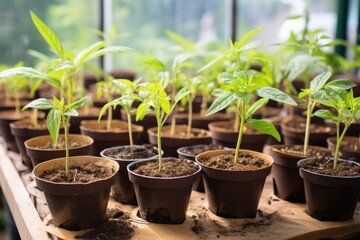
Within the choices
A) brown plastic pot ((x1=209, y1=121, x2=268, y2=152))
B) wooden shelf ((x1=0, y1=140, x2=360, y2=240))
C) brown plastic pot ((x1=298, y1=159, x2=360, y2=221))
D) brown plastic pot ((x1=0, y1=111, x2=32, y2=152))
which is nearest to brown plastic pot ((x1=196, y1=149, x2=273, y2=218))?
wooden shelf ((x1=0, y1=140, x2=360, y2=240))

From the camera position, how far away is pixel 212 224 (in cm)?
111

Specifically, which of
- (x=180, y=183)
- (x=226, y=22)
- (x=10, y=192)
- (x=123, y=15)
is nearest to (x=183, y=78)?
(x=180, y=183)

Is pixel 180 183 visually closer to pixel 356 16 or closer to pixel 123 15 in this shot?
pixel 123 15

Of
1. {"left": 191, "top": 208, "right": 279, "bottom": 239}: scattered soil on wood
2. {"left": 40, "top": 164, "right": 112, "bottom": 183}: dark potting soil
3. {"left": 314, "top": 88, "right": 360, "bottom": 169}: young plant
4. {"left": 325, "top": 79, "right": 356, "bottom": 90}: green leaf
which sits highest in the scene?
{"left": 325, "top": 79, "right": 356, "bottom": 90}: green leaf

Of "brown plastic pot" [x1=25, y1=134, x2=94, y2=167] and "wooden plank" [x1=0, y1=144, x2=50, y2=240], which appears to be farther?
"brown plastic pot" [x1=25, y1=134, x2=94, y2=167]

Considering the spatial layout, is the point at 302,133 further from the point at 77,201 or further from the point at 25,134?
the point at 25,134

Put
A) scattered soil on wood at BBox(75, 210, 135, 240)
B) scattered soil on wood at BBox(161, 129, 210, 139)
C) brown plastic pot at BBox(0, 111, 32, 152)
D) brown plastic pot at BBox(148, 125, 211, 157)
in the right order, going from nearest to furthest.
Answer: scattered soil on wood at BBox(75, 210, 135, 240) < brown plastic pot at BBox(148, 125, 211, 157) < scattered soil on wood at BBox(161, 129, 210, 139) < brown plastic pot at BBox(0, 111, 32, 152)

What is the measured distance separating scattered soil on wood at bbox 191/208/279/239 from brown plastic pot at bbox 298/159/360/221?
0.39 ft

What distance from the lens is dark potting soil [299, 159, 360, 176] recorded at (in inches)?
44.9

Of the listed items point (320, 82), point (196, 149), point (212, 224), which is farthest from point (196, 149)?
point (320, 82)

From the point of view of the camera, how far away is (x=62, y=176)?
108 centimetres

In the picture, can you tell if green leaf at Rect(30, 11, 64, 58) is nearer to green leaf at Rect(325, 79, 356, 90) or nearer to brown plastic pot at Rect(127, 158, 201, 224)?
brown plastic pot at Rect(127, 158, 201, 224)

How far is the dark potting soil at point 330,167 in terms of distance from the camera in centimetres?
114

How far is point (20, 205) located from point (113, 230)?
0.37 m
